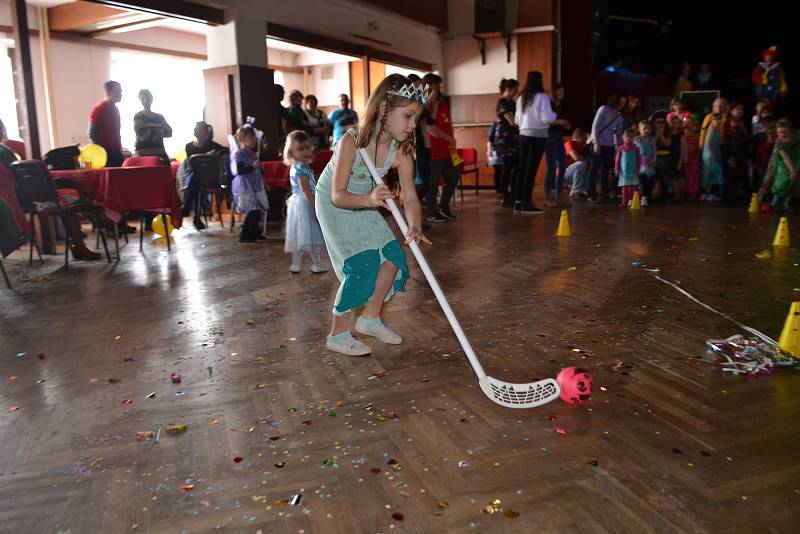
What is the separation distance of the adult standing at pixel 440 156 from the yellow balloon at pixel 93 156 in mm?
3504

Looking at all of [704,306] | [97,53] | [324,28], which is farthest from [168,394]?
[97,53]

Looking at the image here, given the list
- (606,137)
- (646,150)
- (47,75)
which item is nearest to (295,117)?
(606,137)

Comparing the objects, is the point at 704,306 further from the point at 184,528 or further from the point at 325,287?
the point at 184,528

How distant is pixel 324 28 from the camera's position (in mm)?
9711

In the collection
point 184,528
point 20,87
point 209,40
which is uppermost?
point 209,40

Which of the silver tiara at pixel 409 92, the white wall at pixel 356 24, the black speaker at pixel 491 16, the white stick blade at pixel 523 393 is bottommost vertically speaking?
the white stick blade at pixel 523 393

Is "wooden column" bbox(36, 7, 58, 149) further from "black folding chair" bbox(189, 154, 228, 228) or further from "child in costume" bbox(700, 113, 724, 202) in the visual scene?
"child in costume" bbox(700, 113, 724, 202)

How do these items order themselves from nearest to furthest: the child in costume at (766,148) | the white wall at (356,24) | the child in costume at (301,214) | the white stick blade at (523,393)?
the white stick blade at (523,393) < the child in costume at (301,214) < the child in costume at (766,148) < the white wall at (356,24)

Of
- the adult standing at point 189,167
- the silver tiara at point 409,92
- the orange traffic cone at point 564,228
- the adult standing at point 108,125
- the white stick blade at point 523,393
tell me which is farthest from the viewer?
the adult standing at point 189,167

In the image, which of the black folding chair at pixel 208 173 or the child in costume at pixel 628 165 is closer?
the black folding chair at pixel 208 173

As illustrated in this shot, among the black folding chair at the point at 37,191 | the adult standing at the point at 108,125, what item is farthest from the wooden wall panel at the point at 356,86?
the black folding chair at the point at 37,191

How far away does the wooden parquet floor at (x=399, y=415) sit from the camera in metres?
1.70

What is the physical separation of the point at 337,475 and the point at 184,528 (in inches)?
17.2

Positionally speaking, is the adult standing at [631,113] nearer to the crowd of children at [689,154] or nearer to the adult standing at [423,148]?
the crowd of children at [689,154]
